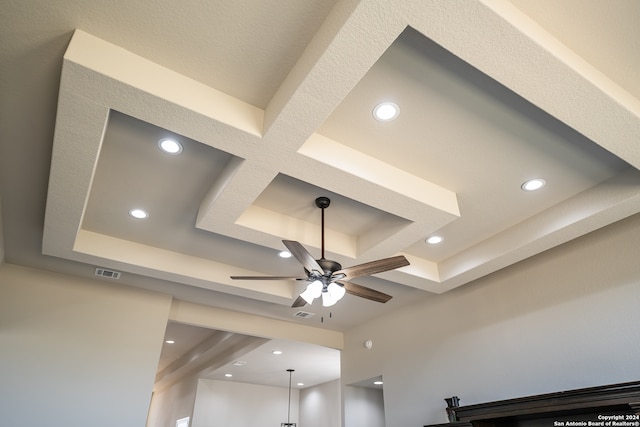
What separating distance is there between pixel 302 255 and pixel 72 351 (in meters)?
3.07

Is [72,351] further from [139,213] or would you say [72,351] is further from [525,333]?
[525,333]

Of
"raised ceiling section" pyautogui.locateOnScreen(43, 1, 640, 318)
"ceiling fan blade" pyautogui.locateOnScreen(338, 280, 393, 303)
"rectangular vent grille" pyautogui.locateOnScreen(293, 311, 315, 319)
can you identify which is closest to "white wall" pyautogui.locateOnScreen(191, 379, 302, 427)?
"rectangular vent grille" pyautogui.locateOnScreen(293, 311, 315, 319)

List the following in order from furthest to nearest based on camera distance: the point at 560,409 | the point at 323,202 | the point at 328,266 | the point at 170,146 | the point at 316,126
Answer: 1. the point at 323,202
2. the point at 560,409
3. the point at 328,266
4. the point at 170,146
5. the point at 316,126

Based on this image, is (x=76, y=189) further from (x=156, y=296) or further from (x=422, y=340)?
(x=422, y=340)

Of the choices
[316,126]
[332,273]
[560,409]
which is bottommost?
[560,409]

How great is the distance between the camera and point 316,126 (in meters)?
2.17

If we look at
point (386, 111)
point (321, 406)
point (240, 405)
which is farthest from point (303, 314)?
point (240, 405)

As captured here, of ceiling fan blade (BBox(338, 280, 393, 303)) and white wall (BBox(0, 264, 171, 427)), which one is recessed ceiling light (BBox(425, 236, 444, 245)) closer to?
ceiling fan blade (BBox(338, 280, 393, 303))

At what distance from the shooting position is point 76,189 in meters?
2.67

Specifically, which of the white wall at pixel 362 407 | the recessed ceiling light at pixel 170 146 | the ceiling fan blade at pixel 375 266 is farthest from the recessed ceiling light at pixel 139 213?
the white wall at pixel 362 407

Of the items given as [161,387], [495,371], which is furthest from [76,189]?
[161,387]

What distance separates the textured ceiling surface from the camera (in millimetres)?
1824

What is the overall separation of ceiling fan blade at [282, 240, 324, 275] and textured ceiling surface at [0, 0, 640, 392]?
0.44 metres

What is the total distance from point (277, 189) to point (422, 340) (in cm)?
291
